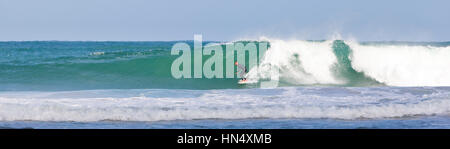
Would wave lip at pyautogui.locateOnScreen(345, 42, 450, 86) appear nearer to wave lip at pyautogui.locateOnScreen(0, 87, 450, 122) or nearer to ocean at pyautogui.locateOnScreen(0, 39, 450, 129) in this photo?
ocean at pyautogui.locateOnScreen(0, 39, 450, 129)

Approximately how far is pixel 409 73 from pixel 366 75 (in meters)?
1.43

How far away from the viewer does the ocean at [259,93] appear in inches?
320

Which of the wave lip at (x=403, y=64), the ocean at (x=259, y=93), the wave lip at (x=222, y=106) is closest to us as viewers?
the ocean at (x=259, y=93)

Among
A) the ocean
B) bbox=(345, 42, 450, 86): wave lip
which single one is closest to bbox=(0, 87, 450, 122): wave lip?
the ocean

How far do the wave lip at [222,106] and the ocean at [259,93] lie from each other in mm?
15

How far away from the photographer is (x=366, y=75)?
1625 cm

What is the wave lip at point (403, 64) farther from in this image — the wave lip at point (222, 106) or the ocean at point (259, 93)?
the wave lip at point (222, 106)

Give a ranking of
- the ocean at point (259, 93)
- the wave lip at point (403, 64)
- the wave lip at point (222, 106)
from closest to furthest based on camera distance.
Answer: the ocean at point (259, 93), the wave lip at point (222, 106), the wave lip at point (403, 64)

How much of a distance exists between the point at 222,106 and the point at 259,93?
7.12 ft

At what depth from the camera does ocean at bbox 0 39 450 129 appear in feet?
26.6

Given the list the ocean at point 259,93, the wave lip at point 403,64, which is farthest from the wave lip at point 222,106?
the wave lip at point 403,64

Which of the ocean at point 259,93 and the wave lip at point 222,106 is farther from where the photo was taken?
the wave lip at point 222,106
